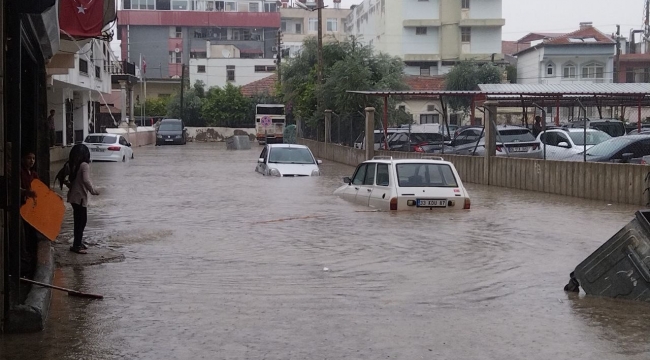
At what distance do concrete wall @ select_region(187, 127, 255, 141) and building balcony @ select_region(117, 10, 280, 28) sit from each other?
1015 inches

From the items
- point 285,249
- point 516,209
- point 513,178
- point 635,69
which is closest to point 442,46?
point 635,69

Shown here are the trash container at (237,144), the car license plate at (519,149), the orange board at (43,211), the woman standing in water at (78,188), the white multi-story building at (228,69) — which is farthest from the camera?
the white multi-story building at (228,69)

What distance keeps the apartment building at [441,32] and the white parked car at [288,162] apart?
163ft

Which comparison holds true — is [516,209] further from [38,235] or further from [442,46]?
[442,46]

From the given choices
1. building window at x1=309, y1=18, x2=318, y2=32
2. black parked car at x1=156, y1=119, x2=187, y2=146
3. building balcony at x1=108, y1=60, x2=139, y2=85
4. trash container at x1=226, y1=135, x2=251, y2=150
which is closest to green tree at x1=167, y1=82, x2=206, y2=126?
black parked car at x1=156, y1=119, x2=187, y2=146

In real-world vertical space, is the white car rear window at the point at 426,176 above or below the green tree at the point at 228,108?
below

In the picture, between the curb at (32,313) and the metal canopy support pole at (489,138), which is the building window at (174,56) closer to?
the metal canopy support pole at (489,138)

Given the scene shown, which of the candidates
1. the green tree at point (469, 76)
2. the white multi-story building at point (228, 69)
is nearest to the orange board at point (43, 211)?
the green tree at point (469, 76)

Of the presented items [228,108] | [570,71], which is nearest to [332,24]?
[228,108]

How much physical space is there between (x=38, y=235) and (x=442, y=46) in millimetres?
71057

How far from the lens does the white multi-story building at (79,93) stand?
41.2 meters

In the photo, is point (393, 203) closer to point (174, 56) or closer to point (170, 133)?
point (170, 133)

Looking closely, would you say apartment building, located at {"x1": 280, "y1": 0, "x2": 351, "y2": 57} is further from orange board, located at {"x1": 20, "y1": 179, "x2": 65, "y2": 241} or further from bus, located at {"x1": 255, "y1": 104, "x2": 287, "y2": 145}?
orange board, located at {"x1": 20, "y1": 179, "x2": 65, "y2": 241}

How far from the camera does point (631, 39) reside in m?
87.2
